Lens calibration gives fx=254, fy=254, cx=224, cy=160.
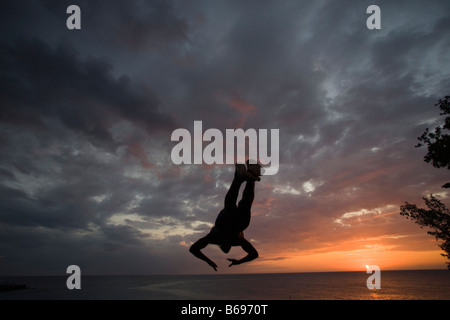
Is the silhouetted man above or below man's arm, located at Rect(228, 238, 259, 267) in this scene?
above

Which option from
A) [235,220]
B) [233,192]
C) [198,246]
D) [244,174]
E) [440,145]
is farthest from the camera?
[440,145]

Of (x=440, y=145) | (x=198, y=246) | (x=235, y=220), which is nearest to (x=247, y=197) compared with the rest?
(x=235, y=220)

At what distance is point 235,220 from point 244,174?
845 mm

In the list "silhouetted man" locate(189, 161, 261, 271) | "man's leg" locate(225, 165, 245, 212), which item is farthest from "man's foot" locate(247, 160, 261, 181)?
"man's leg" locate(225, 165, 245, 212)

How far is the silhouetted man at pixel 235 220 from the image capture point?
3662 millimetres

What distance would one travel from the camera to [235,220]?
396cm

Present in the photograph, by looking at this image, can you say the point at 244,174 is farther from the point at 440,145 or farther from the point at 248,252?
the point at 440,145

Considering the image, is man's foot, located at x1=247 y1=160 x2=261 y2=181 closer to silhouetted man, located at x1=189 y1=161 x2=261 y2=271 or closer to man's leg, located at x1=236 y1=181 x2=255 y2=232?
silhouetted man, located at x1=189 y1=161 x2=261 y2=271

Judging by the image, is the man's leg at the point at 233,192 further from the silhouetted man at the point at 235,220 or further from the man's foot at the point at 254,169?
the man's foot at the point at 254,169

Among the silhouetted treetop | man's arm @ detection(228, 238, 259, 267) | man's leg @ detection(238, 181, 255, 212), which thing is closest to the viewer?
man's leg @ detection(238, 181, 255, 212)

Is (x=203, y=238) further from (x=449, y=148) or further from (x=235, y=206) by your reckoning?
(x=449, y=148)

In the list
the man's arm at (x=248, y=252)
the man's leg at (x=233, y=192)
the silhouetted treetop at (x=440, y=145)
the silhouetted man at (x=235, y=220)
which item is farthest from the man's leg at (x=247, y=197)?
the silhouetted treetop at (x=440, y=145)

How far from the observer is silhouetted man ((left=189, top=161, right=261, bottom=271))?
144 inches
